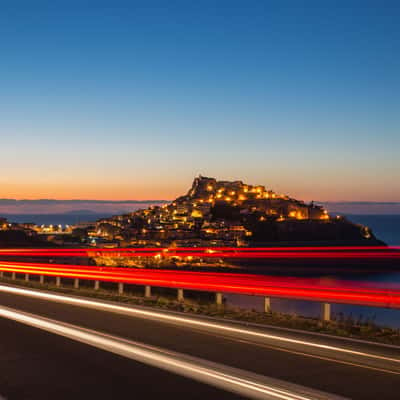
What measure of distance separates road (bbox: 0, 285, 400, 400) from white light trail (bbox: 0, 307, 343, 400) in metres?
0.21

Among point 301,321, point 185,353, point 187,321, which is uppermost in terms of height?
point 185,353

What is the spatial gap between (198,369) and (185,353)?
1296 millimetres

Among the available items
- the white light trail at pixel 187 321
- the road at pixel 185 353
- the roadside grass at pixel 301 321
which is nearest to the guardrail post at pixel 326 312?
the roadside grass at pixel 301 321

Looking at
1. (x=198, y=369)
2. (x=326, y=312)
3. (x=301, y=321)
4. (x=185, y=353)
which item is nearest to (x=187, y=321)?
(x=301, y=321)

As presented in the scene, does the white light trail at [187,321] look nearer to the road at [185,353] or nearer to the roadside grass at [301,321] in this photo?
the road at [185,353]

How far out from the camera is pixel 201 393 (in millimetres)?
6848

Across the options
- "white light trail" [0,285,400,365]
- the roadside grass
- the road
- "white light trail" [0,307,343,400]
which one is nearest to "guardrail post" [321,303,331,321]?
the roadside grass

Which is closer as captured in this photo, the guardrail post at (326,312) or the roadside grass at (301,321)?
the roadside grass at (301,321)

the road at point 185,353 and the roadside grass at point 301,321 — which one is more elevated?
the road at point 185,353

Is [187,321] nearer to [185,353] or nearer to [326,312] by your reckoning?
[326,312]

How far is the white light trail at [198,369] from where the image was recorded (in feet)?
22.1

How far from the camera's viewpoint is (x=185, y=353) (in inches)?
367

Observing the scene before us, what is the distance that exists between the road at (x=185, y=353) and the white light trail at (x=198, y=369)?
21cm

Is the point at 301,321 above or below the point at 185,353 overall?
below
